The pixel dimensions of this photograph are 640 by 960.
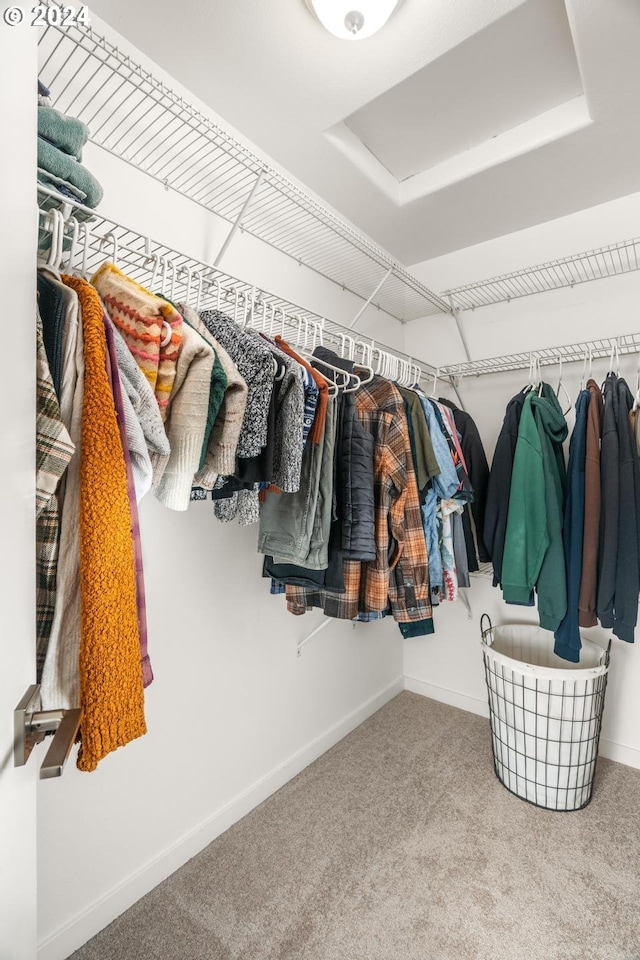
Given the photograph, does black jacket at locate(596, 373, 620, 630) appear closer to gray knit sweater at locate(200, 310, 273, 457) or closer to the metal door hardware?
gray knit sweater at locate(200, 310, 273, 457)

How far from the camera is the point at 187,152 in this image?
142 cm

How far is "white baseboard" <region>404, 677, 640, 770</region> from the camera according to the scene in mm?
2016

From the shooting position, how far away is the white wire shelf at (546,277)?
190 cm

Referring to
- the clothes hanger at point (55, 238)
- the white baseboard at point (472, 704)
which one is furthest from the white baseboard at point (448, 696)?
the clothes hanger at point (55, 238)

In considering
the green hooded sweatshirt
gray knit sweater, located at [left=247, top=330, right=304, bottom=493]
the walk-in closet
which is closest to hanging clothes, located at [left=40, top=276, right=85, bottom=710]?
the walk-in closet

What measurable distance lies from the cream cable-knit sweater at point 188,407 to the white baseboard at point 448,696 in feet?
7.01

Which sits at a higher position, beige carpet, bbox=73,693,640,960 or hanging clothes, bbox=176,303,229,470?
hanging clothes, bbox=176,303,229,470

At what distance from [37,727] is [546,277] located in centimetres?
238

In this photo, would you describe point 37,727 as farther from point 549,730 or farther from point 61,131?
point 549,730

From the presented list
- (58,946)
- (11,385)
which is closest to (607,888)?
(58,946)

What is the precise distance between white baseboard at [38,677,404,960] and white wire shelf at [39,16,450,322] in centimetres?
198

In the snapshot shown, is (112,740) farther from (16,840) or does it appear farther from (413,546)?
(413,546)

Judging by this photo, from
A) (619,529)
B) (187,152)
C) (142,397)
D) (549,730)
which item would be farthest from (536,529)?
(187,152)

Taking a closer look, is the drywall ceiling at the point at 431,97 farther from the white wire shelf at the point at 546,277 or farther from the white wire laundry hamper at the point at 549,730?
the white wire laundry hamper at the point at 549,730
